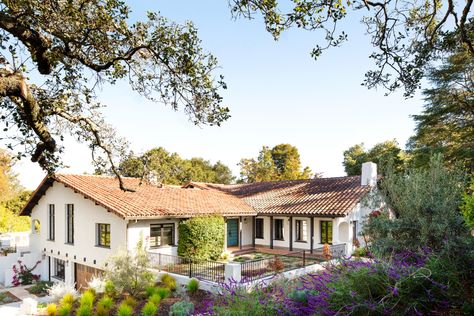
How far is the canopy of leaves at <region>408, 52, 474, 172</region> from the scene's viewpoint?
2586 centimetres

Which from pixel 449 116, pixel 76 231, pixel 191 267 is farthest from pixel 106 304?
pixel 449 116

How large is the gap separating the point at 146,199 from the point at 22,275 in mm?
10331

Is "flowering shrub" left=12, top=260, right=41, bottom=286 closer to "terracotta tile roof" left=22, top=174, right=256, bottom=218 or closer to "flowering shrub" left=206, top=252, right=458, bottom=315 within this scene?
"terracotta tile roof" left=22, top=174, right=256, bottom=218

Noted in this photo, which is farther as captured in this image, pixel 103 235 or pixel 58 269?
pixel 58 269

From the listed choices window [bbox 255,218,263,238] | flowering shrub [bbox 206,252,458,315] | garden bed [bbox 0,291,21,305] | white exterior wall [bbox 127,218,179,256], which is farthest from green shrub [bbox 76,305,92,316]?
window [bbox 255,218,263,238]

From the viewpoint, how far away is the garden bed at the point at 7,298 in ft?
59.8

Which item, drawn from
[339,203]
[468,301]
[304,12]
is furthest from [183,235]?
[468,301]

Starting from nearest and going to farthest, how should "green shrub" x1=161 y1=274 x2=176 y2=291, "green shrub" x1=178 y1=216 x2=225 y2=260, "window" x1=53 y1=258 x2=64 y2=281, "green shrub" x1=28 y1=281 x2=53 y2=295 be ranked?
"green shrub" x1=161 y1=274 x2=176 y2=291 < "green shrub" x1=178 y1=216 x2=225 y2=260 < "green shrub" x1=28 y1=281 x2=53 y2=295 < "window" x1=53 y1=258 x2=64 y2=281

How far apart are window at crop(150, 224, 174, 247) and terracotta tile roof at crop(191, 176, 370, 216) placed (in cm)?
689

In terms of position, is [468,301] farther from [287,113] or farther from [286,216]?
[286,216]

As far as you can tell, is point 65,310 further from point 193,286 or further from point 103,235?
point 103,235

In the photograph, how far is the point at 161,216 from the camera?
59.7 feet

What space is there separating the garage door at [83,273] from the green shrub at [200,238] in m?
4.99

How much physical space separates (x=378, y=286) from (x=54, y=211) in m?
23.7
